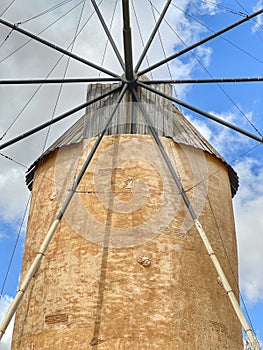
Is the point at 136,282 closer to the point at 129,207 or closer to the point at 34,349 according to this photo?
the point at 129,207

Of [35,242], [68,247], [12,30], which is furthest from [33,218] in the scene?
[12,30]

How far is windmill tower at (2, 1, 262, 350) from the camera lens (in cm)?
1141

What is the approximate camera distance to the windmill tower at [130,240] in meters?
11.4

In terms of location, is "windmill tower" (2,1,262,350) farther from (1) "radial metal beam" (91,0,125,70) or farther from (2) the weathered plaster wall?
(1) "radial metal beam" (91,0,125,70)

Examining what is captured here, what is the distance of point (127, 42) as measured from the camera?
39.0 ft

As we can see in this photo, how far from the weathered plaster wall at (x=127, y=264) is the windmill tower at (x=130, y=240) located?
0.08ft

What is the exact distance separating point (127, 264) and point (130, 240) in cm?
57

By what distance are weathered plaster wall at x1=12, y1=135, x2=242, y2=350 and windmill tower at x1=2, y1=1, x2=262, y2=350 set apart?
0.02 m

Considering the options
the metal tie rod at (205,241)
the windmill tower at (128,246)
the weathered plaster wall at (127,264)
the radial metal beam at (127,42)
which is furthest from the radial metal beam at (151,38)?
the weathered plaster wall at (127,264)

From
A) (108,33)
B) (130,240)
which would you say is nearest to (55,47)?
(108,33)

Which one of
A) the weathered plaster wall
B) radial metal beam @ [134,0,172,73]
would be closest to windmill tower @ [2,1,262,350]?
the weathered plaster wall

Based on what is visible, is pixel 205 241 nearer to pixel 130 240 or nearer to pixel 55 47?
pixel 130 240

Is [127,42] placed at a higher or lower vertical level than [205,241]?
higher

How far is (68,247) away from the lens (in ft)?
40.9
